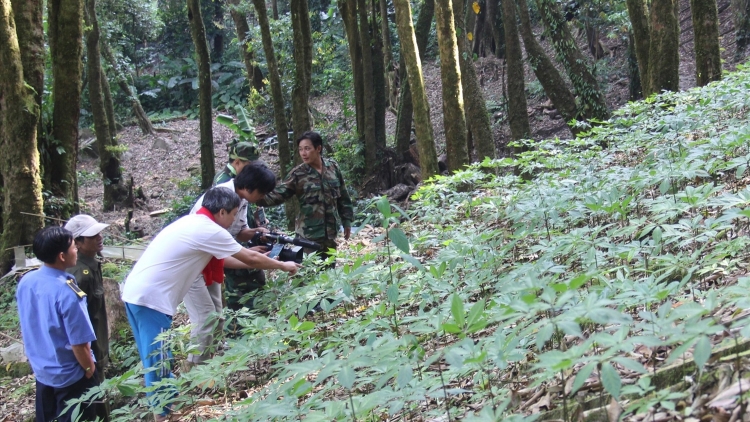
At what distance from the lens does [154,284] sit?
4.75 meters

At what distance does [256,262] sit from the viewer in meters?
4.96

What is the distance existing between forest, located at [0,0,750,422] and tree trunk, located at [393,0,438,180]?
Answer: 34 millimetres

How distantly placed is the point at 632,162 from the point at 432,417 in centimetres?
502

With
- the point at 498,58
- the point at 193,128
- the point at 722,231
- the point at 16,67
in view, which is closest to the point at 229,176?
the point at 722,231

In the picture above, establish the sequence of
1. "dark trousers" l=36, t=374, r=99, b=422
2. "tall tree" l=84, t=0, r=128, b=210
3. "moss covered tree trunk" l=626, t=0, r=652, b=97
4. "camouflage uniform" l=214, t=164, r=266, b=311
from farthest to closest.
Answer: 1. "tall tree" l=84, t=0, r=128, b=210
2. "moss covered tree trunk" l=626, t=0, r=652, b=97
3. "camouflage uniform" l=214, t=164, r=266, b=311
4. "dark trousers" l=36, t=374, r=99, b=422

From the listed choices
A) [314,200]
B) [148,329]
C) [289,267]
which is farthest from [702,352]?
[314,200]

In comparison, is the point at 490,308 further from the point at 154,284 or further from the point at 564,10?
the point at 564,10

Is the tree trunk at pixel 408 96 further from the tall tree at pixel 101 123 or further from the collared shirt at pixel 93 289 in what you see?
the collared shirt at pixel 93 289

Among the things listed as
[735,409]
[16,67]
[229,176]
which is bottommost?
[735,409]

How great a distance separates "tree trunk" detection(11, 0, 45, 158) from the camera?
9.59 m

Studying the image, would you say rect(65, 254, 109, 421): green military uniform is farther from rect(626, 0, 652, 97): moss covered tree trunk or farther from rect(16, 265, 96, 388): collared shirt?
rect(626, 0, 652, 97): moss covered tree trunk

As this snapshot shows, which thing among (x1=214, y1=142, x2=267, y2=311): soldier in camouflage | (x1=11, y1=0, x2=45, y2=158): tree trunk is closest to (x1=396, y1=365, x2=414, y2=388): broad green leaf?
(x1=214, y1=142, x2=267, y2=311): soldier in camouflage

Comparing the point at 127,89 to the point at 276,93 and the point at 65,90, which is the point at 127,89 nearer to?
the point at 276,93

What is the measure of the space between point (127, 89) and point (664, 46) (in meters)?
19.6
